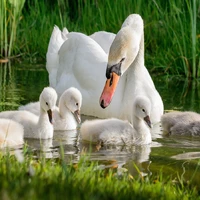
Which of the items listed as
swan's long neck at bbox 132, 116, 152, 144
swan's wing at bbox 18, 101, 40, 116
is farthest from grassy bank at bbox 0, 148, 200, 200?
swan's wing at bbox 18, 101, 40, 116

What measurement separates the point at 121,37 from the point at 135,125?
4.52ft

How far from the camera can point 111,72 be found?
8234 mm

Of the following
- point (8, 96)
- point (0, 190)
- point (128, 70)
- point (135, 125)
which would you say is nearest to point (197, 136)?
point (135, 125)

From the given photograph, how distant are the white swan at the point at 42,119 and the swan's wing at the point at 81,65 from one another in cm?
160

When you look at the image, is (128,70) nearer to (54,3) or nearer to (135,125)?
(135,125)

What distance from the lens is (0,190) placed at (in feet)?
11.4

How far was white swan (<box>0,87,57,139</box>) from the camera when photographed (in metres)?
7.52

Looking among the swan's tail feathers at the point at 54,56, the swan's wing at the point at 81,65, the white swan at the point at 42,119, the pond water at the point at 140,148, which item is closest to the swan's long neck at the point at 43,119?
the white swan at the point at 42,119

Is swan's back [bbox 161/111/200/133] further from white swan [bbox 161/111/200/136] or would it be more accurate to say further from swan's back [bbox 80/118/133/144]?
swan's back [bbox 80/118/133/144]

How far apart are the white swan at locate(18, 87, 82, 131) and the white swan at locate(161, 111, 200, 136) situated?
3.17ft

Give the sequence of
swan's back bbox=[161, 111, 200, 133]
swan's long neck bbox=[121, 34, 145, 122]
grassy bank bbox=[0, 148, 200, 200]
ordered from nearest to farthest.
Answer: grassy bank bbox=[0, 148, 200, 200] < swan's back bbox=[161, 111, 200, 133] < swan's long neck bbox=[121, 34, 145, 122]

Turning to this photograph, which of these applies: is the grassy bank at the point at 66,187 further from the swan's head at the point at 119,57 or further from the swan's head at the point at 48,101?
the swan's head at the point at 119,57

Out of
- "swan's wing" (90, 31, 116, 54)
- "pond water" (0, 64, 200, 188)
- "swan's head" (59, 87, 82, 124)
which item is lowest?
"pond water" (0, 64, 200, 188)

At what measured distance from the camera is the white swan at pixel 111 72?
8320 millimetres
